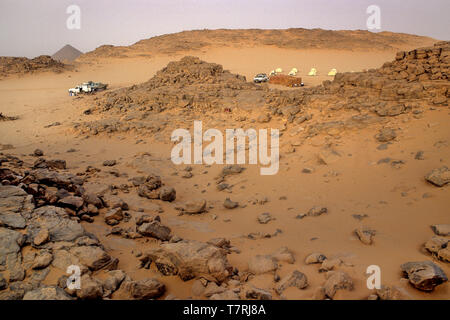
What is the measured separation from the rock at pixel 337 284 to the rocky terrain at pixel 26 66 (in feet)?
122

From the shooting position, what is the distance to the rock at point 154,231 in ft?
13.6

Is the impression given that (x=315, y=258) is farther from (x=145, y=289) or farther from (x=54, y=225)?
(x=54, y=225)

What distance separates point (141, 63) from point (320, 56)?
23.5 m

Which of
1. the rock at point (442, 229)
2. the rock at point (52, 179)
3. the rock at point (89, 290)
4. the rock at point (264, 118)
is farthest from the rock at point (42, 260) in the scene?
the rock at point (264, 118)

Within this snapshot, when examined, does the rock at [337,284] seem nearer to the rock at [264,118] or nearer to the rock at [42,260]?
the rock at [42,260]

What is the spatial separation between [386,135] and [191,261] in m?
5.79

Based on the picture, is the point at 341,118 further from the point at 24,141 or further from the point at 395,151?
the point at 24,141

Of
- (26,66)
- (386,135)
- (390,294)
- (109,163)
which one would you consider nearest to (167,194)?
(109,163)

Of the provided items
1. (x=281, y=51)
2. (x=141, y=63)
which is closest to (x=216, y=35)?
(x=281, y=51)

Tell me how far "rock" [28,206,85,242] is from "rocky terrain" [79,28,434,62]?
4110cm

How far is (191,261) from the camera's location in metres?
3.12

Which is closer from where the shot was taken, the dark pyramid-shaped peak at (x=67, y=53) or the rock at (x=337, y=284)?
the rock at (x=337, y=284)

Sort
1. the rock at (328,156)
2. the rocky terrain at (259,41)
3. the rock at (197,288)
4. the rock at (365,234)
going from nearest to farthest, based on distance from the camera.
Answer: the rock at (197,288), the rock at (365,234), the rock at (328,156), the rocky terrain at (259,41)
